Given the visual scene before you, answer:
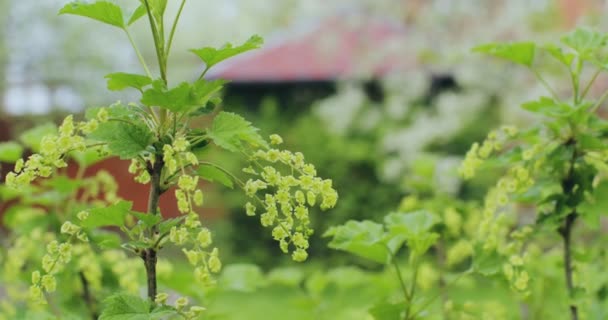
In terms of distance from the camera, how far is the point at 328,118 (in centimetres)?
872

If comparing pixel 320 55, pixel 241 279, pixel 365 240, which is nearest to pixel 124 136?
pixel 365 240

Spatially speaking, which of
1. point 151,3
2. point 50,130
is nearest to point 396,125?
point 50,130

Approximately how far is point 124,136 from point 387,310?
2.54ft

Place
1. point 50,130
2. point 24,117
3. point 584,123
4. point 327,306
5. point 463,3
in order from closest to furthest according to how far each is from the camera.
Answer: point 584,123 → point 50,130 → point 327,306 → point 463,3 → point 24,117

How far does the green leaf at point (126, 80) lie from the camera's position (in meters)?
1.32

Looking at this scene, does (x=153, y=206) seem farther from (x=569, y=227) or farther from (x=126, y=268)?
(x=569, y=227)

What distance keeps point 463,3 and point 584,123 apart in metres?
6.29

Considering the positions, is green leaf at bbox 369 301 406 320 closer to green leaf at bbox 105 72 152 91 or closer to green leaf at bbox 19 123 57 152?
green leaf at bbox 105 72 152 91

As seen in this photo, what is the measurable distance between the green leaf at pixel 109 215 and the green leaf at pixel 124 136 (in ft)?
0.41

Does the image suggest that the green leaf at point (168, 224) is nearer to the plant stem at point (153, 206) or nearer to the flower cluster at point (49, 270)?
the plant stem at point (153, 206)

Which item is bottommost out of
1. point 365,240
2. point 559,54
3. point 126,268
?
point 365,240

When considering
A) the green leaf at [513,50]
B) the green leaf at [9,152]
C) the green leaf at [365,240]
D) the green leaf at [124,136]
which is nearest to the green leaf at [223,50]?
the green leaf at [124,136]

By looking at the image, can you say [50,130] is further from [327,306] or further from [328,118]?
[328,118]

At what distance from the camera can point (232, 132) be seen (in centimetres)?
132
